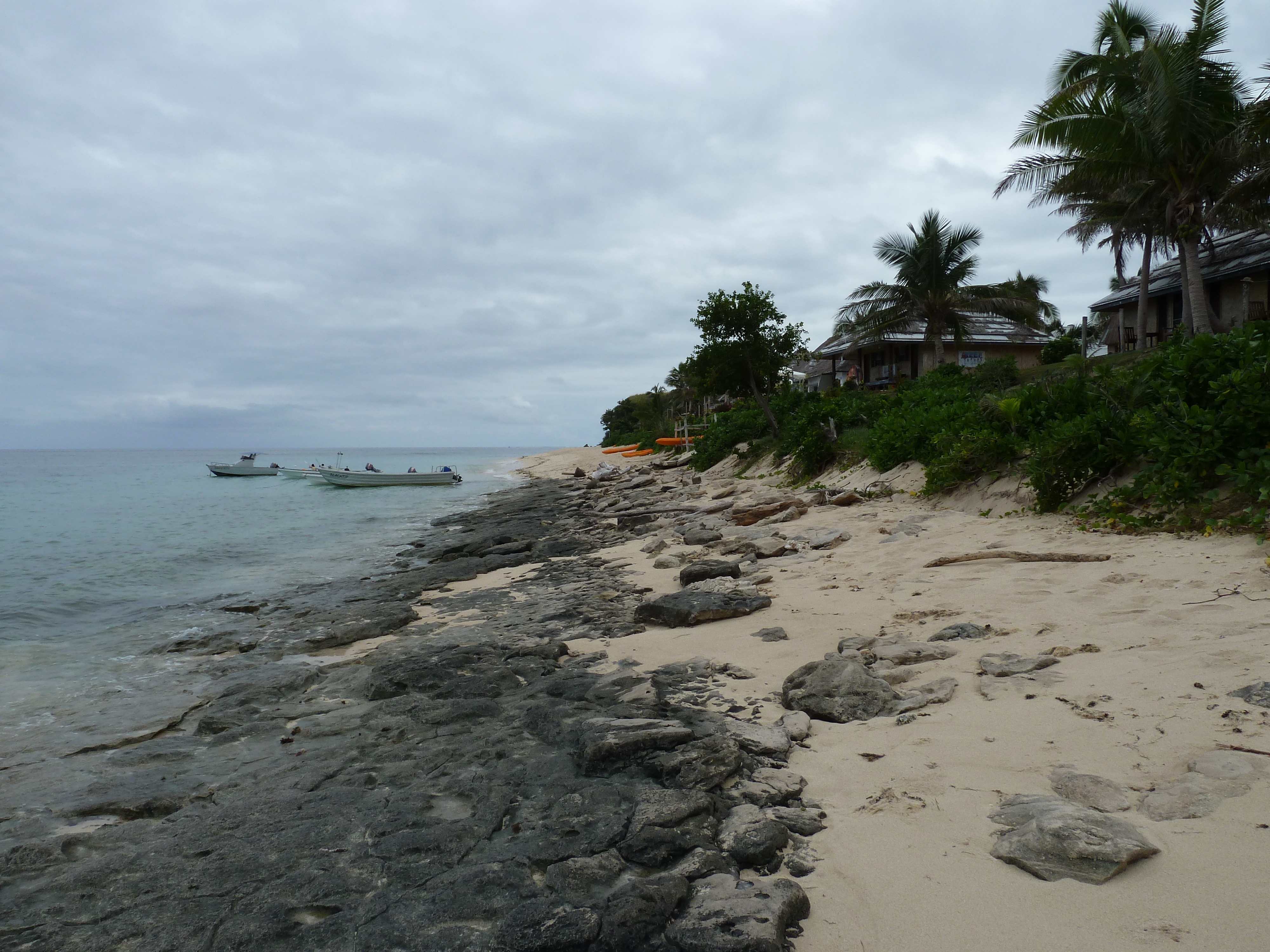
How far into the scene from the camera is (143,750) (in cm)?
482

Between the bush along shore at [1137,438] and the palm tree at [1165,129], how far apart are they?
1020cm

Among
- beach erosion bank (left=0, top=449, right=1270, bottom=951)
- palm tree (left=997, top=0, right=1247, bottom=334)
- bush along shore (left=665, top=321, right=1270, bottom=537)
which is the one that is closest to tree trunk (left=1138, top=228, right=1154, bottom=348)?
palm tree (left=997, top=0, right=1247, bottom=334)

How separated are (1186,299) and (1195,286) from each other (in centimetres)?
347

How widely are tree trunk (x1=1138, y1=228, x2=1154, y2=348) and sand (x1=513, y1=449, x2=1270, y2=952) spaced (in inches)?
998

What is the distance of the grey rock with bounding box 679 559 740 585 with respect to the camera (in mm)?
7535

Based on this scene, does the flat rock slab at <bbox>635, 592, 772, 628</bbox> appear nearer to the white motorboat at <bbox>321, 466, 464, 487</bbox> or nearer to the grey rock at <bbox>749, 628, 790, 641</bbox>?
the grey rock at <bbox>749, 628, 790, 641</bbox>

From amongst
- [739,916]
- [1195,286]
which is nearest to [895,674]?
[739,916]

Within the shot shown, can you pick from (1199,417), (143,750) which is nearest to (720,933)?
(143,750)

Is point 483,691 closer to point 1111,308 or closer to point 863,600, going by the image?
point 863,600

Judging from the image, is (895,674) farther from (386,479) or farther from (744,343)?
(386,479)

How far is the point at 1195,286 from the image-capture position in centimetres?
1842

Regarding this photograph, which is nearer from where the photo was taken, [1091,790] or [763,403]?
[1091,790]

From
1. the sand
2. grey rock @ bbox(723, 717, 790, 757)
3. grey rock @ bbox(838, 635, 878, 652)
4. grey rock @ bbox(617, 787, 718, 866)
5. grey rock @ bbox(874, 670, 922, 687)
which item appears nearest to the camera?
the sand

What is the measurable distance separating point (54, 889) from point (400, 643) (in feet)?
13.2
